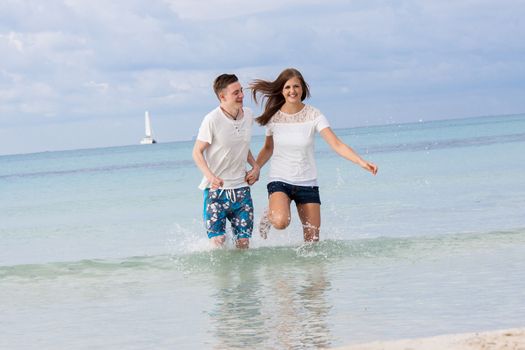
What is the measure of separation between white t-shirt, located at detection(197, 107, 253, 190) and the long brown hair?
0.14 m

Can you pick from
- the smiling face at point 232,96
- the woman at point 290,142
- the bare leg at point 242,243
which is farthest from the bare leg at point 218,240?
the smiling face at point 232,96

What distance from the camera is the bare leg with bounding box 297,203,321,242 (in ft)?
26.3

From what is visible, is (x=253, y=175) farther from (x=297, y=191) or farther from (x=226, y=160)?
(x=297, y=191)

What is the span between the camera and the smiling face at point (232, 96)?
764 centimetres

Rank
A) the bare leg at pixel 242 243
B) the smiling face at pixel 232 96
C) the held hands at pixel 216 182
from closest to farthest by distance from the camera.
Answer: the held hands at pixel 216 182, the smiling face at pixel 232 96, the bare leg at pixel 242 243

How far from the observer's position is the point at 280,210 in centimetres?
784

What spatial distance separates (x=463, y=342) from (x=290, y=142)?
3.38 m

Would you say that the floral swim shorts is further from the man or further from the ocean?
the ocean

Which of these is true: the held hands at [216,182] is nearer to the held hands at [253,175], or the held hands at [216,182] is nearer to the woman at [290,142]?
the held hands at [253,175]

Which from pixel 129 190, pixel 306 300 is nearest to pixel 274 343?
pixel 306 300

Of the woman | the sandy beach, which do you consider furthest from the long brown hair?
the sandy beach

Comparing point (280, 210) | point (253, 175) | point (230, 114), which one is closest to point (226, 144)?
point (230, 114)

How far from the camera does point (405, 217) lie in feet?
42.9

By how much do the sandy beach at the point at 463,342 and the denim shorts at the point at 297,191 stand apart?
3.13 m
